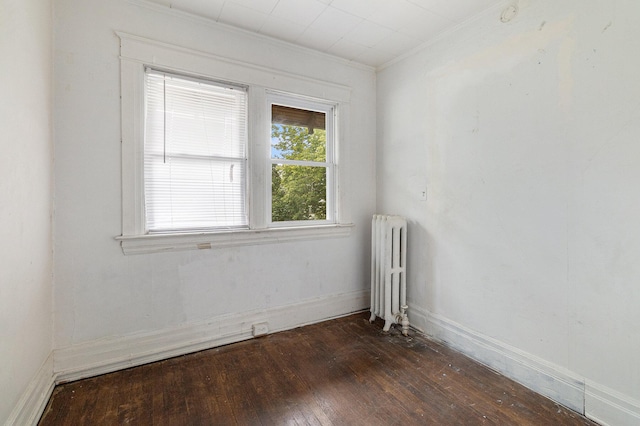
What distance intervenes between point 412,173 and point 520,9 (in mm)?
1353

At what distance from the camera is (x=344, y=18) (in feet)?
7.34

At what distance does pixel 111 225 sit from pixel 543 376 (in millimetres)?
3007

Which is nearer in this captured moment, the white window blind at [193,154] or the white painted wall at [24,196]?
the white painted wall at [24,196]

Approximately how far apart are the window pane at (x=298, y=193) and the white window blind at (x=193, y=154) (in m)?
0.31

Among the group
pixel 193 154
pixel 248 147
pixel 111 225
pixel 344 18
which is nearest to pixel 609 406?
pixel 248 147

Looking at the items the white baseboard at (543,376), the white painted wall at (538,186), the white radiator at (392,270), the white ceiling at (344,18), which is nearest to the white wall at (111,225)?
the white ceiling at (344,18)

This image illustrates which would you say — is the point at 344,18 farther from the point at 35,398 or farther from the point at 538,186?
the point at 35,398

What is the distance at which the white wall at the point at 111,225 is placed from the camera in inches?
74.6

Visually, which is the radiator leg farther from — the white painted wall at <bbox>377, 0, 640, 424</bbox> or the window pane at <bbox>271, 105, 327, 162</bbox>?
the window pane at <bbox>271, 105, 327, 162</bbox>

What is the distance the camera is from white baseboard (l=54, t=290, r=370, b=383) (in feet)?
6.35

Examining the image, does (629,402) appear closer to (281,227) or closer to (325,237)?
(325,237)

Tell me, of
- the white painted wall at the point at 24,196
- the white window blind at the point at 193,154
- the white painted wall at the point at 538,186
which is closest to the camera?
the white painted wall at the point at 24,196

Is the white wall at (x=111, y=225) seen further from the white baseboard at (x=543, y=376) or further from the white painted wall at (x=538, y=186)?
the white baseboard at (x=543, y=376)

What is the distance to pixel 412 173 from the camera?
2750 millimetres
